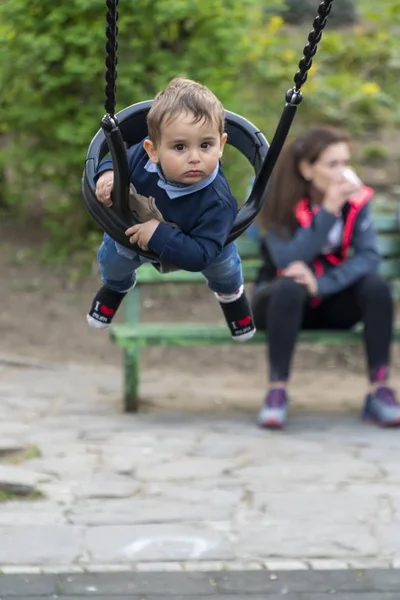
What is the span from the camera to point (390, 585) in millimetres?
3975

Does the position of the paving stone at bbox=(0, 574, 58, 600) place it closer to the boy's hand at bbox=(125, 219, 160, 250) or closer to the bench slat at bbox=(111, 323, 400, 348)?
the boy's hand at bbox=(125, 219, 160, 250)

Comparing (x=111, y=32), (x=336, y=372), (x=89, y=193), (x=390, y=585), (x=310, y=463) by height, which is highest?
(x=111, y=32)

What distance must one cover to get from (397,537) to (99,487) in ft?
3.89

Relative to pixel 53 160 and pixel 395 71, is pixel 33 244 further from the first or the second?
pixel 395 71

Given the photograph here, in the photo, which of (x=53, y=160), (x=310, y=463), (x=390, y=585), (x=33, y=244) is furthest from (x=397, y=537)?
(x=33, y=244)

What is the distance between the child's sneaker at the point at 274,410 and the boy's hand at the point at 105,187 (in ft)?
11.0

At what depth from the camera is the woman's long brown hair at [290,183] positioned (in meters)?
5.93

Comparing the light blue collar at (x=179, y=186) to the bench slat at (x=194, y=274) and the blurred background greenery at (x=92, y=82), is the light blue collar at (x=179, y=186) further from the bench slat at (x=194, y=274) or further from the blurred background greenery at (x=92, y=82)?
the bench slat at (x=194, y=274)

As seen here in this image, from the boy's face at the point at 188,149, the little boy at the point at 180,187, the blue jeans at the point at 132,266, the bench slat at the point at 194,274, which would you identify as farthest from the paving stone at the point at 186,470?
the boy's face at the point at 188,149

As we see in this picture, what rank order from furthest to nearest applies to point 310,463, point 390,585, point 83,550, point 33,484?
point 310,463, point 33,484, point 83,550, point 390,585

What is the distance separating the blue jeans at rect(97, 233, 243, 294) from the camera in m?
2.76

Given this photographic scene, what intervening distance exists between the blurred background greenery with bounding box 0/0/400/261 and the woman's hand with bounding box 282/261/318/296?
1.31 m

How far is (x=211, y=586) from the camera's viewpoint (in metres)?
3.97

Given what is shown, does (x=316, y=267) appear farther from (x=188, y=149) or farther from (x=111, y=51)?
(x=111, y=51)
